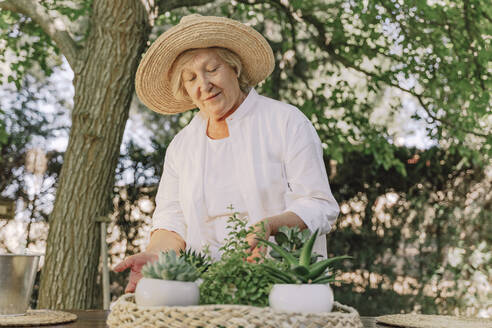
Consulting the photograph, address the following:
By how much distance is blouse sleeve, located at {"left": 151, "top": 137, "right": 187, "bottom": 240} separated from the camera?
2258 mm

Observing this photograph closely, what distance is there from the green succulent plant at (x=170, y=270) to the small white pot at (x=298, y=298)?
184mm

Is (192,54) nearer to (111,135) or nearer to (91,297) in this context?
(111,135)

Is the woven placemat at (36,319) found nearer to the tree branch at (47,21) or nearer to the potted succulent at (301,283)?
the potted succulent at (301,283)

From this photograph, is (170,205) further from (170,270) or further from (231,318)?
(231,318)

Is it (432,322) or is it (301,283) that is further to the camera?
(432,322)

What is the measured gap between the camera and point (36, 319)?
1.75 metres

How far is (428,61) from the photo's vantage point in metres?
5.85

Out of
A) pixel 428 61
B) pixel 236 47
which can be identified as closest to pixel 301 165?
pixel 236 47

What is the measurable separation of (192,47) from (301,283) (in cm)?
129

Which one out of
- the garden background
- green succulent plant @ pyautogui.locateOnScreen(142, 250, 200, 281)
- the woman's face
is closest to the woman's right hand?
green succulent plant @ pyautogui.locateOnScreen(142, 250, 200, 281)

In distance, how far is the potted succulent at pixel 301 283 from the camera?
115 centimetres

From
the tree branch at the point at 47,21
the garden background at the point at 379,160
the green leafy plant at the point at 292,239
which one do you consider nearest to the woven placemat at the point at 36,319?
the green leafy plant at the point at 292,239

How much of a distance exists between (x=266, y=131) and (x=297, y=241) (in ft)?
2.89

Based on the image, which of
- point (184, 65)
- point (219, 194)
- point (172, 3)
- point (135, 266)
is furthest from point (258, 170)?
point (172, 3)
